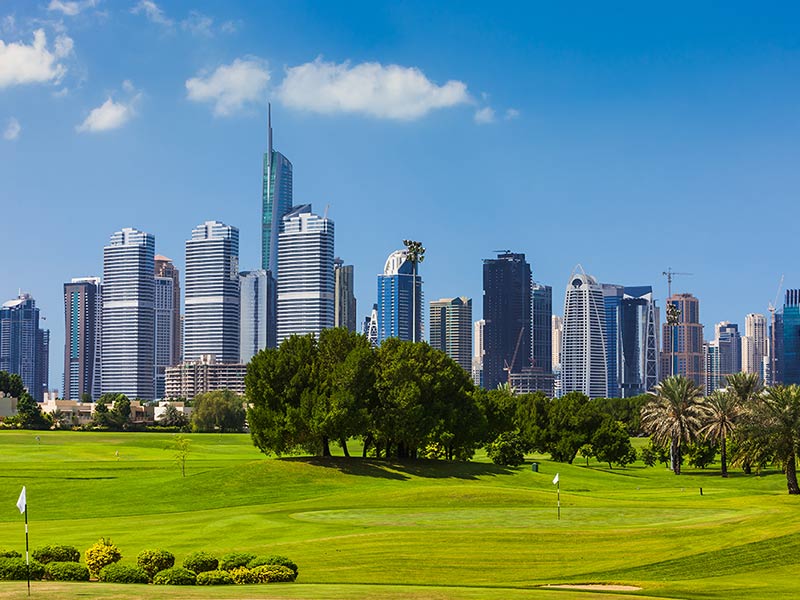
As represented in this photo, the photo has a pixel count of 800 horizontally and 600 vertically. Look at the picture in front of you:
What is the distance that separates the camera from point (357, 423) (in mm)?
97688

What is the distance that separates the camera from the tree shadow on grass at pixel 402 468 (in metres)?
94.6

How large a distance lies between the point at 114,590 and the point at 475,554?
60.2 ft

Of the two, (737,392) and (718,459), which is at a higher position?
(737,392)

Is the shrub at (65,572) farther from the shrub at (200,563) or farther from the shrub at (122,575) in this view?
the shrub at (200,563)

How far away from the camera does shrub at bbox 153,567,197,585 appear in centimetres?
3912

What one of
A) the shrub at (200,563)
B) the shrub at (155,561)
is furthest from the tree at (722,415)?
the shrub at (155,561)

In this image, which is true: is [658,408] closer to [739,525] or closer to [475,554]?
[739,525]

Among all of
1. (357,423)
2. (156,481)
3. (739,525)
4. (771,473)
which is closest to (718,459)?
(771,473)

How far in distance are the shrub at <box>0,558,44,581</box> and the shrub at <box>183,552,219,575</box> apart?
5.33m

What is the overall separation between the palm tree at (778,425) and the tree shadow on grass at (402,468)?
22362 mm

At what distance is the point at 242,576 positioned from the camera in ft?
131

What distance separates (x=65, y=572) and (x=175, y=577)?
4547mm

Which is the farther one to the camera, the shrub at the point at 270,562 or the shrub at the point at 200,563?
the shrub at the point at 200,563

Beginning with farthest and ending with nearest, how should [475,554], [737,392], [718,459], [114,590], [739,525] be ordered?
1. [718,459]
2. [737,392]
3. [739,525]
4. [475,554]
5. [114,590]
